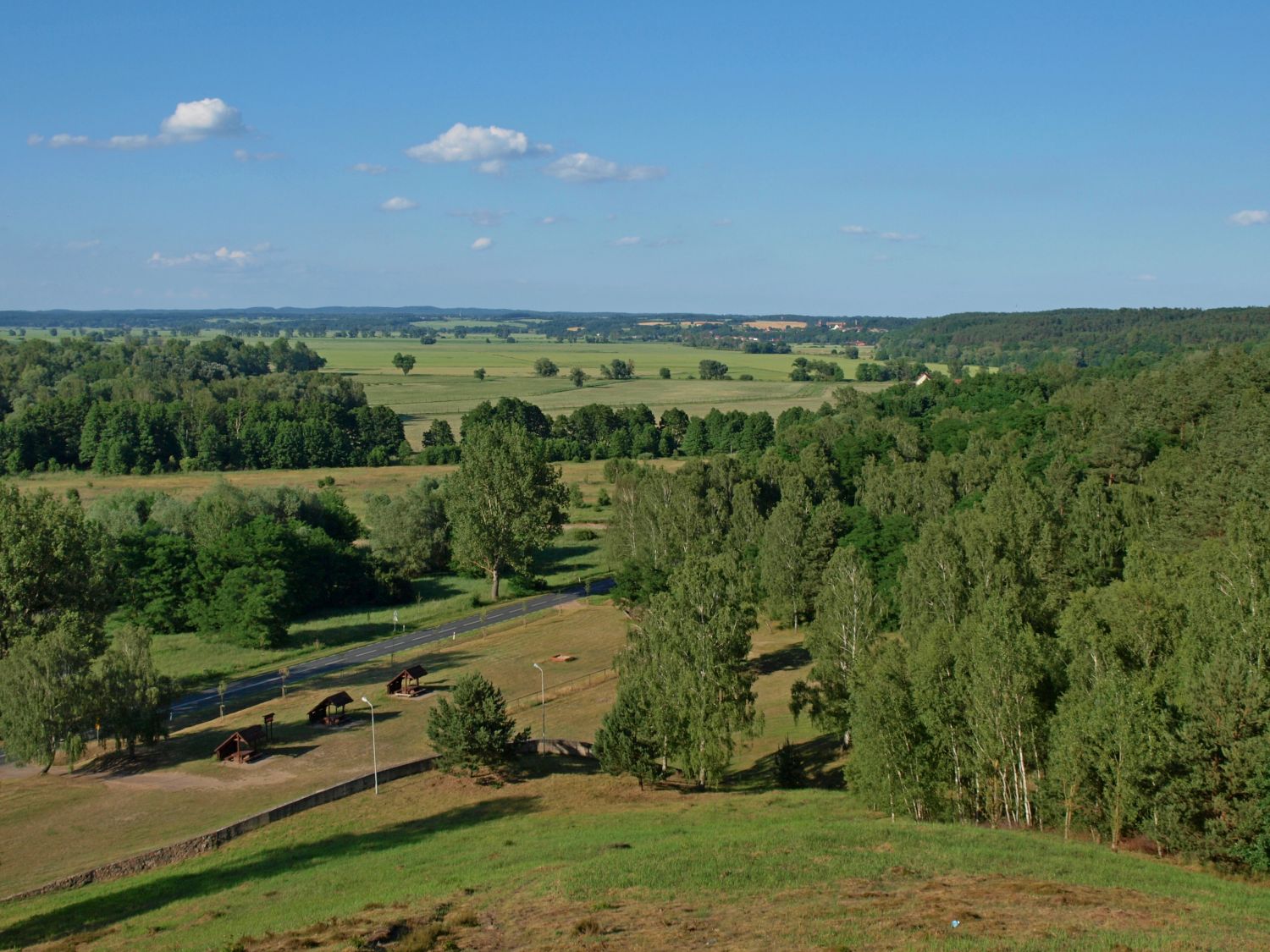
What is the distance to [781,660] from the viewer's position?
202ft

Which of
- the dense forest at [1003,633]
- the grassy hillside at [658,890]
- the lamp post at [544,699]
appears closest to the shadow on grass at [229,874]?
the grassy hillside at [658,890]

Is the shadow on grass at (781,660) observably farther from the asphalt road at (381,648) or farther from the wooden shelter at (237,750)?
the wooden shelter at (237,750)

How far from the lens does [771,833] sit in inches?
1281

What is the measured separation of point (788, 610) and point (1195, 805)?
36956 millimetres

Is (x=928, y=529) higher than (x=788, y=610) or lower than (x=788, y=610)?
higher

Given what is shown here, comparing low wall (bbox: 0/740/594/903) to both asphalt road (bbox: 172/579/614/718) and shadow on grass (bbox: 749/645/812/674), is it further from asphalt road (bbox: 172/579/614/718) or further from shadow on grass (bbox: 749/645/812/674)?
asphalt road (bbox: 172/579/614/718)

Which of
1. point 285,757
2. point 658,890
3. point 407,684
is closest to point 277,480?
point 407,684

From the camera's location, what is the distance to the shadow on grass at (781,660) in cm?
5991

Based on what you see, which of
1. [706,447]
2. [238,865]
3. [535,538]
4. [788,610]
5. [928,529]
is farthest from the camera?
[706,447]

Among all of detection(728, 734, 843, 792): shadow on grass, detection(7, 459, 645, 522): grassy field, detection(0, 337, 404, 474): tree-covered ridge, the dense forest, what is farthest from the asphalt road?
detection(0, 337, 404, 474): tree-covered ridge

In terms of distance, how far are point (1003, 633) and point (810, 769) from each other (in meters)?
12.4

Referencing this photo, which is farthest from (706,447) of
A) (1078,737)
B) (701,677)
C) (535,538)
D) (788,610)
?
(1078,737)

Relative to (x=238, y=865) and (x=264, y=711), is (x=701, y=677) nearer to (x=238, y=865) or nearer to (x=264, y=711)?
(x=238, y=865)

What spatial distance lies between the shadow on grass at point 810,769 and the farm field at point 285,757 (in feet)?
0.81
